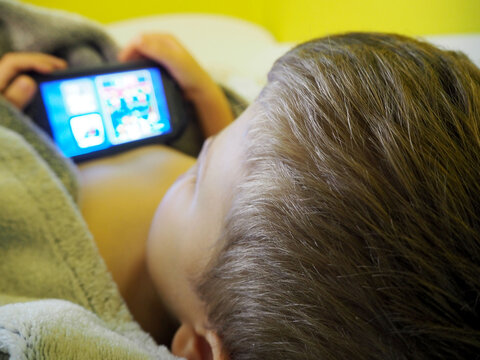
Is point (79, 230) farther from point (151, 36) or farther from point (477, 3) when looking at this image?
point (477, 3)

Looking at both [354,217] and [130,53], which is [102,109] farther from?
[354,217]

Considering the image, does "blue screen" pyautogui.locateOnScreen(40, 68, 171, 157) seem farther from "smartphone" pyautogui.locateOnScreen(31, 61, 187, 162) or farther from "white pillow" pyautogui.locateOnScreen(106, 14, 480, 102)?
"white pillow" pyautogui.locateOnScreen(106, 14, 480, 102)

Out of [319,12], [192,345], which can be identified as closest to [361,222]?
[192,345]

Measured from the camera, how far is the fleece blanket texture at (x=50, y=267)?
31 cm

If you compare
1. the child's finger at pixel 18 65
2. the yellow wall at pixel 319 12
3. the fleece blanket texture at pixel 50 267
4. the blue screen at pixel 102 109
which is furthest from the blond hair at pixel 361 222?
the yellow wall at pixel 319 12

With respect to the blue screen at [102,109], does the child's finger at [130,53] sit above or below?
above

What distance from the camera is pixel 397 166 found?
27cm

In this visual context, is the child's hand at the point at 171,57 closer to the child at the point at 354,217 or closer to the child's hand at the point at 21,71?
the child's hand at the point at 21,71

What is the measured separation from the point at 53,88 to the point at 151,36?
200 mm

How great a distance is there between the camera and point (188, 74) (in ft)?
2.09

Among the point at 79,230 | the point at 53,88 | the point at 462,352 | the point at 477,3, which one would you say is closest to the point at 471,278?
the point at 462,352

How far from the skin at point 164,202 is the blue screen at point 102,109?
0.04 m

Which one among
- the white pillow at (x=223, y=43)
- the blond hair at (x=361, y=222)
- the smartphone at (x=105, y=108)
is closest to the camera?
the blond hair at (x=361, y=222)

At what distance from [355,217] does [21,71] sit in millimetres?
519
